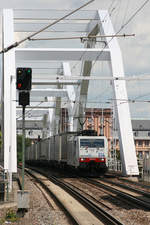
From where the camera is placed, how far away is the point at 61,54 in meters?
32.3

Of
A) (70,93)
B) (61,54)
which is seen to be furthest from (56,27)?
(70,93)

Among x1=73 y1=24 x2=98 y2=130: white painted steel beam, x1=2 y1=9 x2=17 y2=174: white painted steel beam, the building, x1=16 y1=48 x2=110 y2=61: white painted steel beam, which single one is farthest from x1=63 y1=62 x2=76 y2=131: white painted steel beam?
the building

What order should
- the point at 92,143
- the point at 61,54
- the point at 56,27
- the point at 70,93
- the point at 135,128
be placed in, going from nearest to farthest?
1. the point at 92,143
2. the point at 61,54
3. the point at 56,27
4. the point at 70,93
5. the point at 135,128

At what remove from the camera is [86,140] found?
96.1 feet

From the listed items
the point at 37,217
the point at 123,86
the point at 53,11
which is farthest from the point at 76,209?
the point at 53,11

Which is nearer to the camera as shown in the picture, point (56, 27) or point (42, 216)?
point (42, 216)

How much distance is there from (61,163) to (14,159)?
10.0 m

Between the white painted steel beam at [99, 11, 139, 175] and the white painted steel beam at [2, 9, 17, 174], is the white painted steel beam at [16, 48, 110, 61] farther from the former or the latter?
the white painted steel beam at [2, 9, 17, 174]

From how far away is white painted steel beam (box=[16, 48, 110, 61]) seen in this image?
31594mm

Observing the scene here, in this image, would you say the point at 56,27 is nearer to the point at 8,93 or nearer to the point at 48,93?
the point at 8,93

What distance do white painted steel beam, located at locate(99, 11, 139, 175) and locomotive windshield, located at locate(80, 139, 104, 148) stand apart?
154 centimetres

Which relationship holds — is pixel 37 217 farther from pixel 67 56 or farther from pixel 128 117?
pixel 67 56

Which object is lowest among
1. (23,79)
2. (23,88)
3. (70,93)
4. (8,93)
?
(23,88)

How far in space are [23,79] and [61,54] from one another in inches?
809
